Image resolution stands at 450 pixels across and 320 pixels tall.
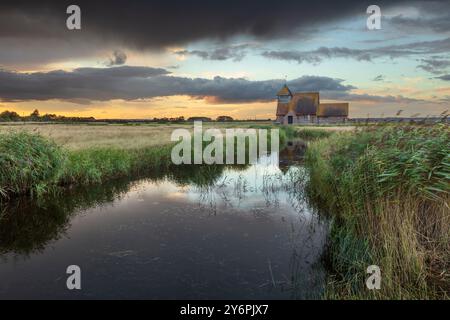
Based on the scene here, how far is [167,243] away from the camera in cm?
848

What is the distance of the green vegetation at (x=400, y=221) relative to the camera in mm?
5918

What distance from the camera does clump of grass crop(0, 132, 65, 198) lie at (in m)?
12.0

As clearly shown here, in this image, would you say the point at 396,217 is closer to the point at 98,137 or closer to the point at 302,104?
the point at 98,137

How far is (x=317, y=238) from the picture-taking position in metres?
8.65

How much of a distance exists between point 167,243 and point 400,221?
18.4ft

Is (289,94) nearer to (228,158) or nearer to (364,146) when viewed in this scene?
(228,158)

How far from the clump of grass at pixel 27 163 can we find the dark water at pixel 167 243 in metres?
0.91

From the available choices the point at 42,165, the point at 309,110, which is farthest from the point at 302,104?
the point at 42,165

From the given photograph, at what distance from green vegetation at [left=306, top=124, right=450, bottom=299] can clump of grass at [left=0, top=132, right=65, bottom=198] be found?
11391mm

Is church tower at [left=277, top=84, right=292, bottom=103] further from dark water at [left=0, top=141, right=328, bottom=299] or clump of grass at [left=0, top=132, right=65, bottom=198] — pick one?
clump of grass at [left=0, top=132, right=65, bottom=198]

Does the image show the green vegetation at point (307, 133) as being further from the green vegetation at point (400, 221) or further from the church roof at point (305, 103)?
the green vegetation at point (400, 221)

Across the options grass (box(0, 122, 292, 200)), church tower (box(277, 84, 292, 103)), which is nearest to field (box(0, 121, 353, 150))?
grass (box(0, 122, 292, 200))
